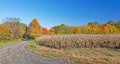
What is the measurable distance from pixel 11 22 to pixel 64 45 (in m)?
43.7

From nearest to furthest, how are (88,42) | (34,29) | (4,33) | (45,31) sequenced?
(88,42)
(4,33)
(34,29)
(45,31)

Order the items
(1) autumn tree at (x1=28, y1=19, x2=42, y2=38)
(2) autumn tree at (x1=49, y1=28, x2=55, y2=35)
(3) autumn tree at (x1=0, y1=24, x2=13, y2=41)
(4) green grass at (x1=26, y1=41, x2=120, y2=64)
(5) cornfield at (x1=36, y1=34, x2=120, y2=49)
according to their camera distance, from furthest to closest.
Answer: (2) autumn tree at (x1=49, y1=28, x2=55, y2=35), (1) autumn tree at (x1=28, y1=19, x2=42, y2=38), (3) autumn tree at (x1=0, y1=24, x2=13, y2=41), (5) cornfield at (x1=36, y1=34, x2=120, y2=49), (4) green grass at (x1=26, y1=41, x2=120, y2=64)

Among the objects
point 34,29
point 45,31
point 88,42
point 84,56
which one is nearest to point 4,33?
point 34,29

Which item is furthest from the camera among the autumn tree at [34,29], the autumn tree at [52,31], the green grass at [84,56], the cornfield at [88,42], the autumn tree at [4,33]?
the autumn tree at [52,31]

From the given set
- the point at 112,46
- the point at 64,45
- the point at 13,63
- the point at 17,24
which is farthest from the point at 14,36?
the point at 13,63

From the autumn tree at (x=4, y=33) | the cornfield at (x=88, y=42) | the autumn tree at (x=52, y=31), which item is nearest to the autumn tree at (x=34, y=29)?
the autumn tree at (x=4, y=33)

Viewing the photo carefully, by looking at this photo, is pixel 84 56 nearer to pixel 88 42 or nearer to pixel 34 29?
pixel 88 42

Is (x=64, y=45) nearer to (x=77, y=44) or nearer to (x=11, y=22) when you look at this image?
(x=77, y=44)

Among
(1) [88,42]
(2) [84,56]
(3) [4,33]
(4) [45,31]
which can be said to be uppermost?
(4) [45,31]

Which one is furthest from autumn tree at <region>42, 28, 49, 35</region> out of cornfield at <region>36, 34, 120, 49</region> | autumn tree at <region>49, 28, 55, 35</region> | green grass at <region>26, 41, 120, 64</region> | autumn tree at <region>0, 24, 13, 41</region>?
green grass at <region>26, 41, 120, 64</region>

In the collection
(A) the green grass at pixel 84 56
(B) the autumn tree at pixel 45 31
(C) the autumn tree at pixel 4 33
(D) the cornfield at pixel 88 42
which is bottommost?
(A) the green grass at pixel 84 56

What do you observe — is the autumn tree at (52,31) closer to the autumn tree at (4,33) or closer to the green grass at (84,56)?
the autumn tree at (4,33)

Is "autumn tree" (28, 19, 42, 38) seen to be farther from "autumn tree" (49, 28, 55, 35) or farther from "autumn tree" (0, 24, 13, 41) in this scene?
"autumn tree" (49, 28, 55, 35)

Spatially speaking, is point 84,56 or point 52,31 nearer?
point 84,56
